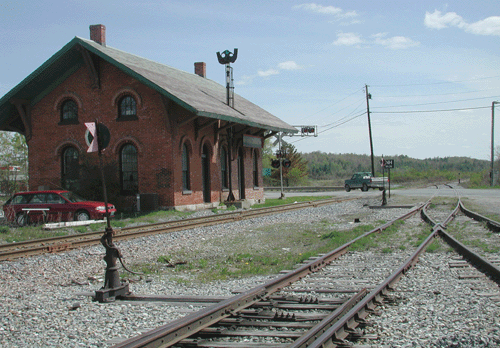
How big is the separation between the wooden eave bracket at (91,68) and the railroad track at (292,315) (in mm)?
18298

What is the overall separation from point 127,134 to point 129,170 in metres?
1.73

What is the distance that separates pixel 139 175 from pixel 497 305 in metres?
19.0

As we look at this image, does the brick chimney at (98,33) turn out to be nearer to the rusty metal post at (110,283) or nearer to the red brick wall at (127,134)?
the red brick wall at (127,134)

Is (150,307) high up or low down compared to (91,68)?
down

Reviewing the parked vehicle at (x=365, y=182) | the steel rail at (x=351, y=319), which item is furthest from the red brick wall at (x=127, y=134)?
the parked vehicle at (x=365, y=182)

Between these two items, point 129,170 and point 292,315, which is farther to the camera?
point 129,170

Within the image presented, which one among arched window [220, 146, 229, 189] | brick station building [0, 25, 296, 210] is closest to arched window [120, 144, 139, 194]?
brick station building [0, 25, 296, 210]

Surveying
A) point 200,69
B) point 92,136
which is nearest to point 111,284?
point 92,136

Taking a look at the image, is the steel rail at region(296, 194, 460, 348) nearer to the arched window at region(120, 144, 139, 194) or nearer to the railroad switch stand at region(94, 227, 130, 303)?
the railroad switch stand at region(94, 227, 130, 303)

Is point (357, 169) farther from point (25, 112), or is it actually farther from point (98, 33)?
point (25, 112)

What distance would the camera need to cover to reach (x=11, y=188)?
3422 centimetres

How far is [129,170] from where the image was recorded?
23281 mm

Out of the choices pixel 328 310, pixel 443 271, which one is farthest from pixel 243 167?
pixel 328 310

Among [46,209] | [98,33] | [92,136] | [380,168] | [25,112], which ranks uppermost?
[98,33]
